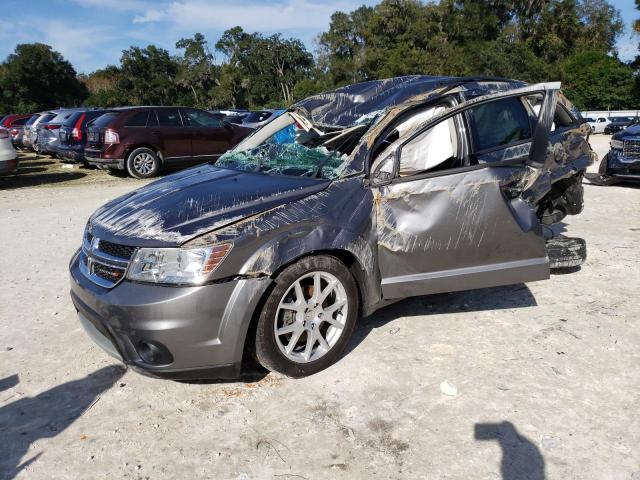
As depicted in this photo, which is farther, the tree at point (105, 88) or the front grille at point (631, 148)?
the tree at point (105, 88)

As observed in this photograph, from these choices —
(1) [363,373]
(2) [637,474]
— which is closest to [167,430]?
(1) [363,373]

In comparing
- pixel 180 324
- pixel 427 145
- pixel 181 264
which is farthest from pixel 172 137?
pixel 180 324

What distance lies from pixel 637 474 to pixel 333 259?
188 centimetres

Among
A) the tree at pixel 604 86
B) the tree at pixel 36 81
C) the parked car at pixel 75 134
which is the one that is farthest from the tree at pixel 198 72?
the parked car at pixel 75 134

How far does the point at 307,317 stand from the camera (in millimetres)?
3314

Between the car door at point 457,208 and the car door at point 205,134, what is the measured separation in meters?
10.2

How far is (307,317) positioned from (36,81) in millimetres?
71797

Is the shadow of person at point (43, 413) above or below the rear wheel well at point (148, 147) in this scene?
below

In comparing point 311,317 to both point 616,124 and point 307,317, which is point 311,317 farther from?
point 616,124

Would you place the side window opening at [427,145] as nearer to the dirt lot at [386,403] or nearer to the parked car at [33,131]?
the dirt lot at [386,403]

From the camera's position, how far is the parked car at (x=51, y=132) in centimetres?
1559

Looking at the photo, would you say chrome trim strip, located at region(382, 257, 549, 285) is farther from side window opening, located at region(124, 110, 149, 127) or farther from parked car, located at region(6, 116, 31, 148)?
parked car, located at region(6, 116, 31, 148)

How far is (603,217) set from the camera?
7.24 meters

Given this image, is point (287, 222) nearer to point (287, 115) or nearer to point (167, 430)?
point (167, 430)
